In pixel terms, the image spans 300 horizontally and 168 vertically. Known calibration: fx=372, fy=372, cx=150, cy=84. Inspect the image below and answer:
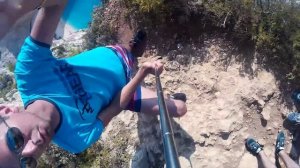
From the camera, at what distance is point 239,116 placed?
311 cm

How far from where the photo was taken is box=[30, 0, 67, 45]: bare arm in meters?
2.28

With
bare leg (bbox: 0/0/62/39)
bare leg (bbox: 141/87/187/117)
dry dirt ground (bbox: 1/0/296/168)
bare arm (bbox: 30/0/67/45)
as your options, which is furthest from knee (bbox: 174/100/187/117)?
bare leg (bbox: 0/0/62/39)

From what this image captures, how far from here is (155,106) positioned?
293 centimetres

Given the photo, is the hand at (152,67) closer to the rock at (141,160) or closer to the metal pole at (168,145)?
the metal pole at (168,145)

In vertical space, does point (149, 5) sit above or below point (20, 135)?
above

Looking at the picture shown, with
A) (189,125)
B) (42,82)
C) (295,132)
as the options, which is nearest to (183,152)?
(189,125)

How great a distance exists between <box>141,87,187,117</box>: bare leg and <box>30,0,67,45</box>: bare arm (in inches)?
37.3

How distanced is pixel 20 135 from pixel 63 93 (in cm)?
70

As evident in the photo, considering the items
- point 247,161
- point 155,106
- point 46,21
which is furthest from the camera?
point 247,161

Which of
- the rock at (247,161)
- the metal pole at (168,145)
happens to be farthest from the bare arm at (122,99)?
the rock at (247,161)

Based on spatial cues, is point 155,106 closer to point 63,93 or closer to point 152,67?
point 152,67

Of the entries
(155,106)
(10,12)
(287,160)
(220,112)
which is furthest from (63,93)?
(287,160)

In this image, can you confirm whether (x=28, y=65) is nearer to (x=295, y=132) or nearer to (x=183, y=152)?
(x=183, y=152)

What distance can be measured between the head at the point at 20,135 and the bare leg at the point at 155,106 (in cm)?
100
